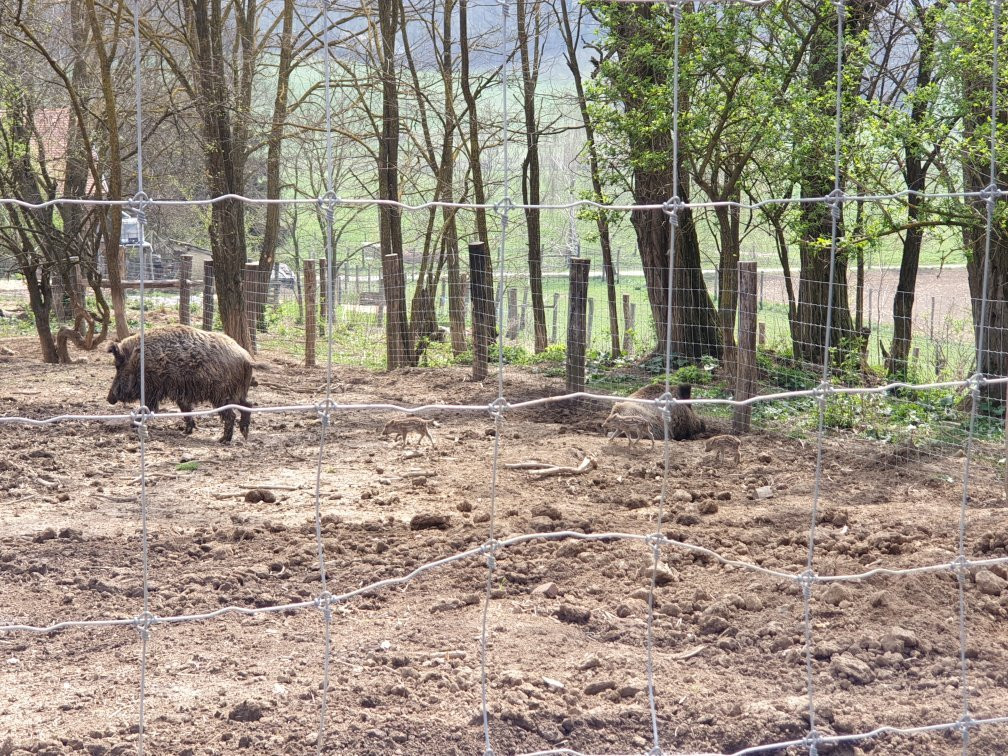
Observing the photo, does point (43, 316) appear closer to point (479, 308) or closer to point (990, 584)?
point (479, 308)

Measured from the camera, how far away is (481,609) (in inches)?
170

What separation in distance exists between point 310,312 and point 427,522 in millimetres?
7719

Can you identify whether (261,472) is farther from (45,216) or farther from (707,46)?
(45,216)

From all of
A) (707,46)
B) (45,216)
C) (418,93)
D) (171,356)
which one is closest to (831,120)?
(707,46)

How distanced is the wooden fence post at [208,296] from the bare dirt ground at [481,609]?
5.55 m

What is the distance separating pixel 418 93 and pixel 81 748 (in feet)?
37.6

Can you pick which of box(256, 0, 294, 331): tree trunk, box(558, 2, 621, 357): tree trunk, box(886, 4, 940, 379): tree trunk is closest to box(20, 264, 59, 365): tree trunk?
box(256, 0, 294, 331): tree trunk

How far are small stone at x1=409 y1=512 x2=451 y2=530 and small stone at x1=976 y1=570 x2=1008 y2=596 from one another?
2.52m

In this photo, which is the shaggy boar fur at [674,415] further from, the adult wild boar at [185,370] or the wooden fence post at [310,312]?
the wooden fence post at [310,312]

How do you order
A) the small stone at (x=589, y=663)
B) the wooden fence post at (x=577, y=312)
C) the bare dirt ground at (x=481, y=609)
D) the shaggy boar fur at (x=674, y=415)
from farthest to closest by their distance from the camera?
1. the wooden fence post at (x=577, y=312)
2. the shaggy boar fur at (x=674, y=415)
3. the small stone at (x=589, y=663)
4. the bare dirt ground at (x=481, y=609)

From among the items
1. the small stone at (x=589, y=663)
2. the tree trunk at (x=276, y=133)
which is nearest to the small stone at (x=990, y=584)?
the small stone at (x=589, y=663)

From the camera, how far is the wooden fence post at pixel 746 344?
8234 mm

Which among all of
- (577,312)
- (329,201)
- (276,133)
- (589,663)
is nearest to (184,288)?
(276,133)

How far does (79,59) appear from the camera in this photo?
12523mm
